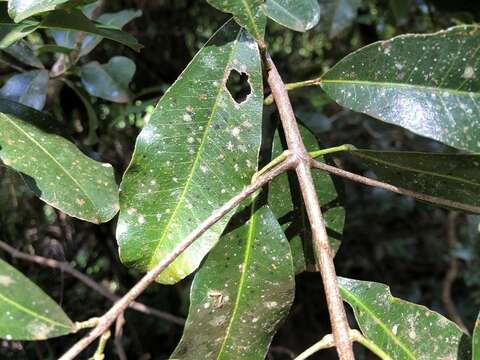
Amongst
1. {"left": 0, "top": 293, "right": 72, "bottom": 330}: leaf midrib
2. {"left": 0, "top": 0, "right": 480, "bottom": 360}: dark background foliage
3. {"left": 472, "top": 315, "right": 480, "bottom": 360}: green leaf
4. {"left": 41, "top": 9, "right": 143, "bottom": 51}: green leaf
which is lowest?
{"left": 0, "top": 0, "right": 480, "bottom": 360}: dark background foliage

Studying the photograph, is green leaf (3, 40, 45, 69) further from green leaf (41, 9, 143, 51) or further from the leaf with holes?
the leaf with holes

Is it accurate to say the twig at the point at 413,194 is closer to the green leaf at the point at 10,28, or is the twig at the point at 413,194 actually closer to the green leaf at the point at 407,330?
the green leaf at the point at 407,330

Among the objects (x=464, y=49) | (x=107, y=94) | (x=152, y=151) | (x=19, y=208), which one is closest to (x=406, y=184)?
(x=464, y=49)

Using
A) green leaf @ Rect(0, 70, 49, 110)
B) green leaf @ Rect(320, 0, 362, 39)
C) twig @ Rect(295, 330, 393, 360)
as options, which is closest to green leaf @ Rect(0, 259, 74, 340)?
twig @ Rect(295, 330, 393, 360)

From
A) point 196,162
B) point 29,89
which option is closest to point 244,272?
point 196,162

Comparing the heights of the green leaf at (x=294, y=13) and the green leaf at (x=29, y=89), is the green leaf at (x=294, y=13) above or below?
above

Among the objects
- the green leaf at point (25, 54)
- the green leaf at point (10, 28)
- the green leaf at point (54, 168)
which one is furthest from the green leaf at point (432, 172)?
the green leaf at point (25, 54)

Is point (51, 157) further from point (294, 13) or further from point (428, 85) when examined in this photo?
point (428, 85)
